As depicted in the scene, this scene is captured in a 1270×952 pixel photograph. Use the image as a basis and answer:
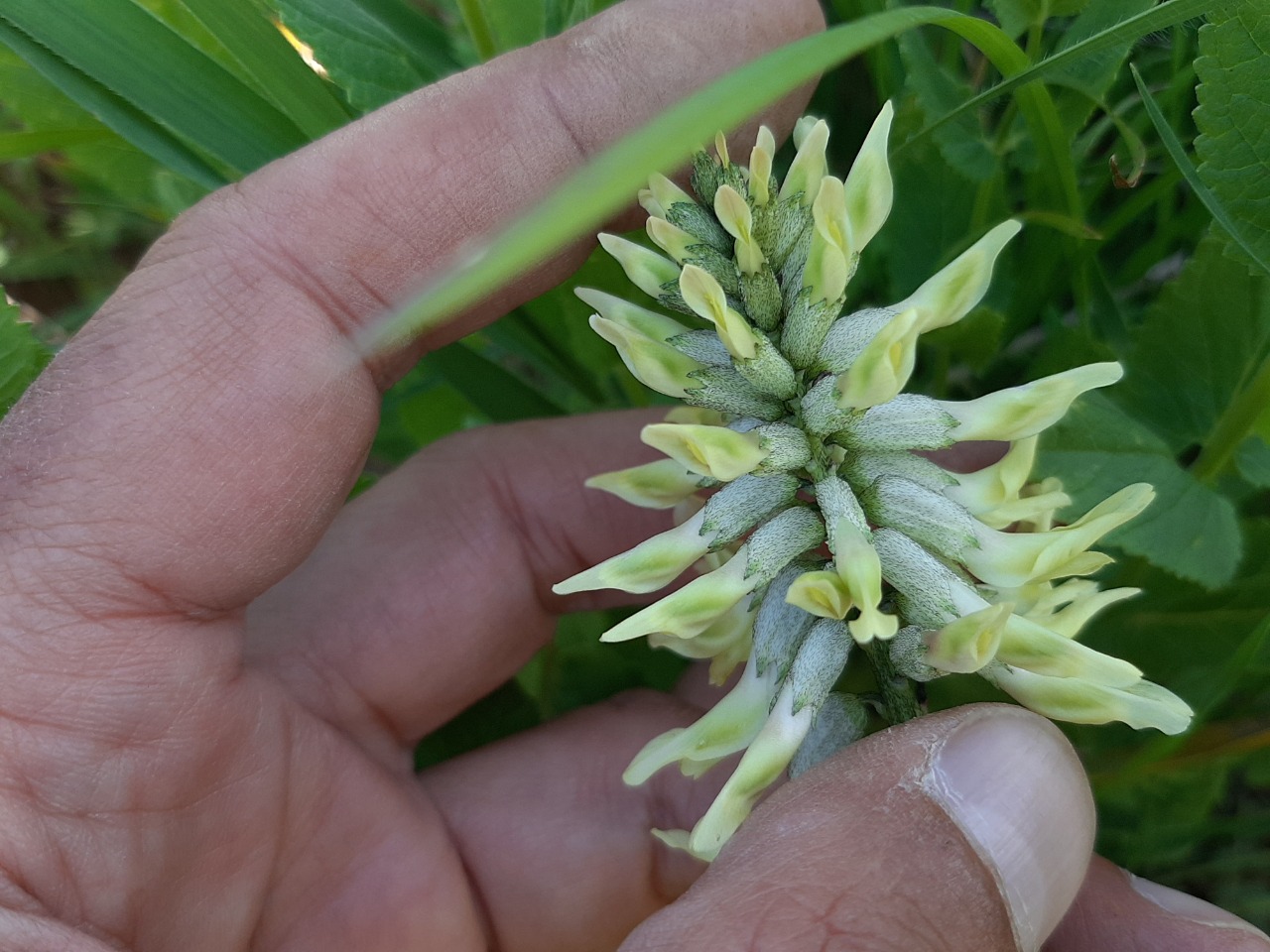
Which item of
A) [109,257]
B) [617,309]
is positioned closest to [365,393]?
[617,309]

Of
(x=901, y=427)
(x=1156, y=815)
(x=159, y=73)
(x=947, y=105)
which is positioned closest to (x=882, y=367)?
(x=901, y=427)

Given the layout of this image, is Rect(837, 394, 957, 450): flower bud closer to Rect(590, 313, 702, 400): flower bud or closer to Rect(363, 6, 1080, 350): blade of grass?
Rect(590, 313, 702, 400): flower bud

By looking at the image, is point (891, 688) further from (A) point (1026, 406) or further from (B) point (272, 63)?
(B) point (272, 63)

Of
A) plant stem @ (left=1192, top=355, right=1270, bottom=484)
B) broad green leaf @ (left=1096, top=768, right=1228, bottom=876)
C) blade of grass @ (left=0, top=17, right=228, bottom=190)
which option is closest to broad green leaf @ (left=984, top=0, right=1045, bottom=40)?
plant stem @ (left=1192, top=355, right=1270, bottom=484)

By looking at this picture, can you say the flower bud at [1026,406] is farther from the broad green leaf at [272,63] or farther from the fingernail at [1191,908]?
the broad green leaf at [272,63]

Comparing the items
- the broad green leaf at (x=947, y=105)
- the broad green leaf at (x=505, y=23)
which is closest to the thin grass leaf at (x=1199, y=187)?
the broad green leaf at (x=947, y=105)

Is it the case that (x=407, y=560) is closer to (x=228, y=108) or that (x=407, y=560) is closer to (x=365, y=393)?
(x=365, y=393)
